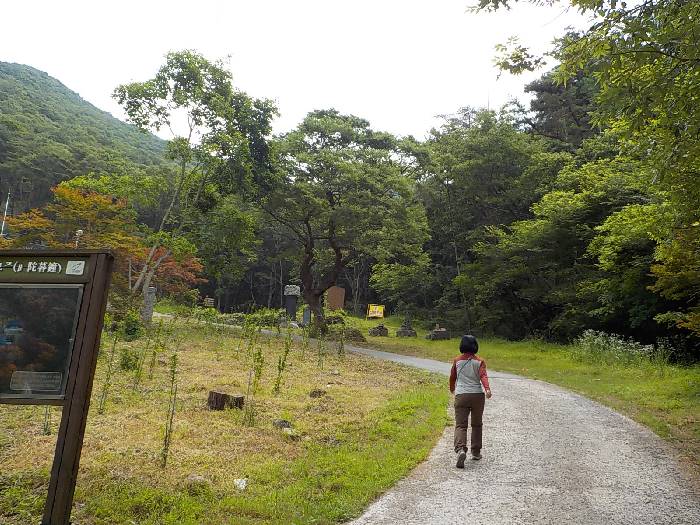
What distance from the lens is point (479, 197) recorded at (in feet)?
89.8

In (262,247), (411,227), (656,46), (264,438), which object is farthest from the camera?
(262,247)

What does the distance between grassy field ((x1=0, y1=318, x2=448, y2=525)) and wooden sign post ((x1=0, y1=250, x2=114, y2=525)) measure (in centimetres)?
94

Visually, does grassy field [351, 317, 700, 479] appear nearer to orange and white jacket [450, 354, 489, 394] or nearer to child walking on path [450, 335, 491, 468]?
child walking on path [450, 335, 491, 468]

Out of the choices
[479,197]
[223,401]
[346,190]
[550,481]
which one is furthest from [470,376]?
[479,197]

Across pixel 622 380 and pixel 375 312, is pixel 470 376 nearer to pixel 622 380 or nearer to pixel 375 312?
pixel 622 380

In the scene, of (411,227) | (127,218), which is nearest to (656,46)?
(411,227)

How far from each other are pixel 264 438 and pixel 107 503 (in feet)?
7.29

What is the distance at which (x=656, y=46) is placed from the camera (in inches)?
189

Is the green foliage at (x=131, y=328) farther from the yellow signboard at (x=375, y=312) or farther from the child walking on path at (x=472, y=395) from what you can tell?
the yellow signboard at (x=375, y=312)

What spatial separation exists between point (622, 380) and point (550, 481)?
8121 mm

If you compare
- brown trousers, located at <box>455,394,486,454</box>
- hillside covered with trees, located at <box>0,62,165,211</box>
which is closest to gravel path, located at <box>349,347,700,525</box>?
brown trousers, located at <box>455,394,486,454</box>

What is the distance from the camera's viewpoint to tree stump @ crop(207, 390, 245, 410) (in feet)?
22.6

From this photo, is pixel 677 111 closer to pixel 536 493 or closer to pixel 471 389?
pixel 471 389

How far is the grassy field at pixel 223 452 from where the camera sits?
3781 mm
